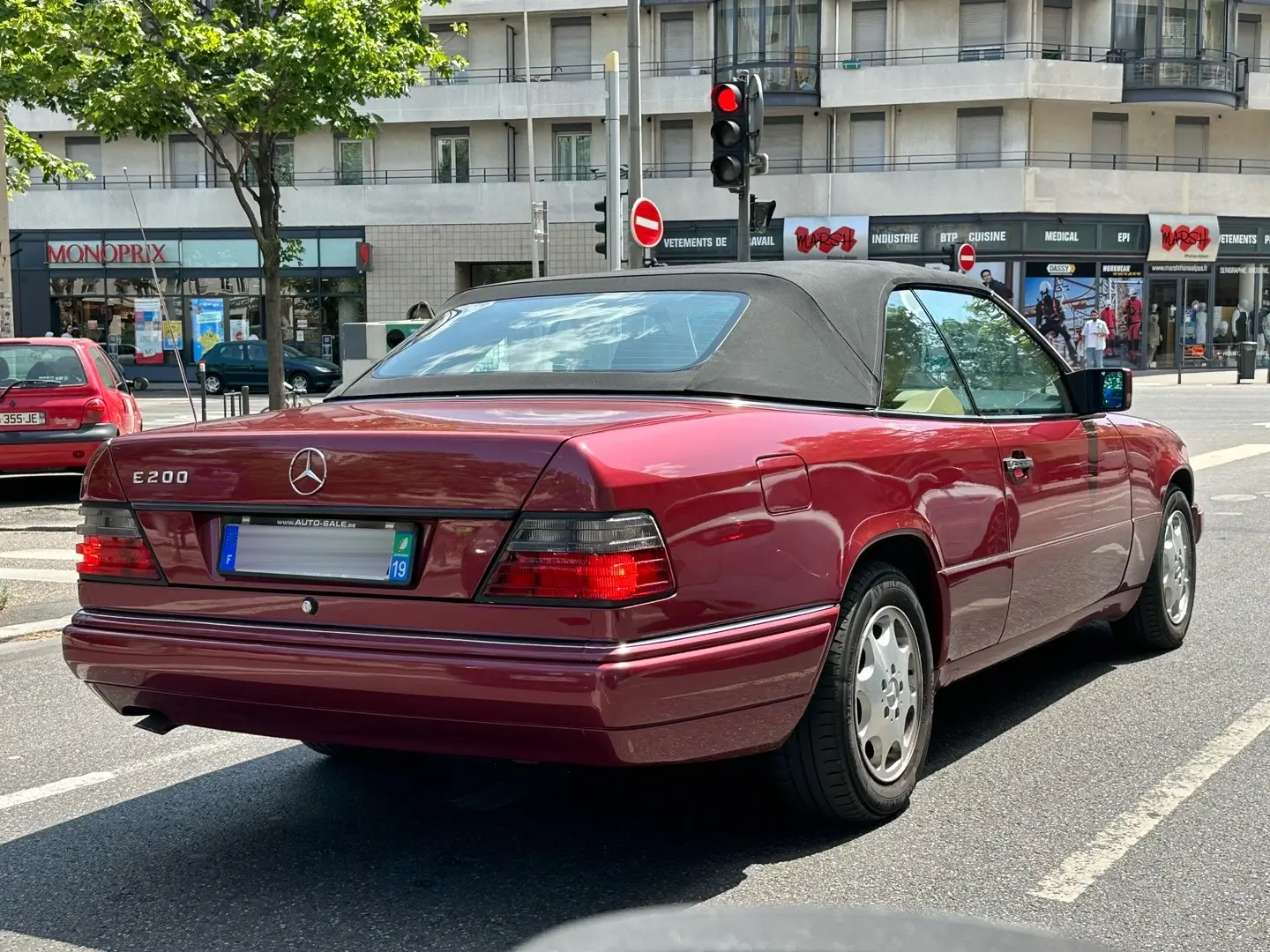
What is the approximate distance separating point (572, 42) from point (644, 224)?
27.6m

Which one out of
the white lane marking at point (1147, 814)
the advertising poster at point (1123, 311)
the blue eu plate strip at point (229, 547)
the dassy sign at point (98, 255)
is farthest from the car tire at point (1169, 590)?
the dassy sign at point (98, 255)

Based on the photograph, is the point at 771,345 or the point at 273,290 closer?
the point at 771,345

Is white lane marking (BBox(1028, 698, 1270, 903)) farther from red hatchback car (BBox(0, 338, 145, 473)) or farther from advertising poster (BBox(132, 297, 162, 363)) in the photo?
advertising poster (BBox(132, 297, 162, 363))

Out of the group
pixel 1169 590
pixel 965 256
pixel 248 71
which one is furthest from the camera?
pixel 965 256

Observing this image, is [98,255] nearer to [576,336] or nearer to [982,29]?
[982,29]

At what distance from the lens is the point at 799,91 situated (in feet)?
127

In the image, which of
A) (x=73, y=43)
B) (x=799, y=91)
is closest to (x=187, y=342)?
(x=799, y=91)

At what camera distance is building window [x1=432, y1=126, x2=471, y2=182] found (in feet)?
137

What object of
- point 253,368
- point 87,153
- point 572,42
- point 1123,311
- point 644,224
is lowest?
point 253,368

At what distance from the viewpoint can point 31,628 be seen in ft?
24.9

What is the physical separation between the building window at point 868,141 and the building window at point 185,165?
18.6 metres

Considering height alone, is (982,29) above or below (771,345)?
above

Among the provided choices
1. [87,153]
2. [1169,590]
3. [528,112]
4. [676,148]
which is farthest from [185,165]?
[1169,590]

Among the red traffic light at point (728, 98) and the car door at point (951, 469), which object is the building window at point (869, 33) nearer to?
the red traffic light at point (728, 98)
